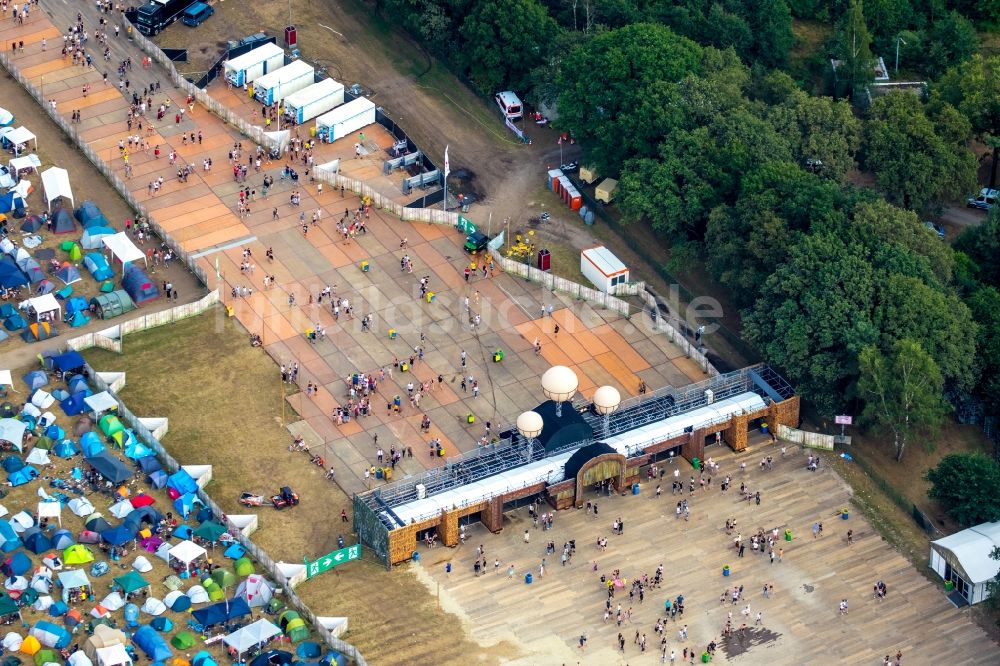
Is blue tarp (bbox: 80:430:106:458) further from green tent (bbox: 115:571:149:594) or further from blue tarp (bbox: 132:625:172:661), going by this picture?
blue tarp (bbox: 132:625:172:661)

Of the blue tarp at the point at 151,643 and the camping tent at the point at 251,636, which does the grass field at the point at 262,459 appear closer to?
the camping tent at the point at 251,636

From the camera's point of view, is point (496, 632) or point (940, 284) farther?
point (940, 284)

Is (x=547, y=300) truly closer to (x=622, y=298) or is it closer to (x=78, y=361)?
(x=622, y=298)

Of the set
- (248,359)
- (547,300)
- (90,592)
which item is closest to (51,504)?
(90,592)

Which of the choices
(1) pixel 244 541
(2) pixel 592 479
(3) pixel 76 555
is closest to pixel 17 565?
(3) pixel 76 555

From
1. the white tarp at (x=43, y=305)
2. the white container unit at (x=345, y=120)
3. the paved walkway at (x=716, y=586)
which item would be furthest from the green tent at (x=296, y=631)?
the white container unit at (x=345, y=120)

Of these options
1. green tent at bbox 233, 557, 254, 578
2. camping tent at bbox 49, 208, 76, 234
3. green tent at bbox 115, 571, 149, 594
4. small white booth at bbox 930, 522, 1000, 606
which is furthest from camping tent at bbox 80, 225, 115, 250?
small white booth at bbox 930, 522, 1000, 606
